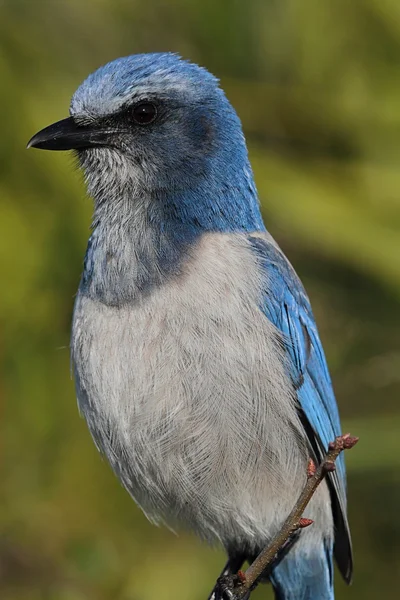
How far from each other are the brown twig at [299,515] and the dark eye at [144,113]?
2.01 m

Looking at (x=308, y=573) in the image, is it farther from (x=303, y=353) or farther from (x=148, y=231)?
(x=148, y=231)

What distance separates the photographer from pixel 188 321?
19.2 ft

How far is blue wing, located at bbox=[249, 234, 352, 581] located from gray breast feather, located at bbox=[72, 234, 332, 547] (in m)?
0.08

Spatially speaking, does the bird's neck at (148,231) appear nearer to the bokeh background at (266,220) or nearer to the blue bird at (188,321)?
the blue bird at (188,321)

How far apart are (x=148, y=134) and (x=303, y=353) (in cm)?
135

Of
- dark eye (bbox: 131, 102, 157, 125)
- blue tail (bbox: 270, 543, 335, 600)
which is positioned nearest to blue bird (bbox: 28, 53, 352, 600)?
dark eye (bbox: 131, 102, 157, 125)

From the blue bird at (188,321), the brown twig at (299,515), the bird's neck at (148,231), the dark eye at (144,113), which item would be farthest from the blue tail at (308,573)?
the dark eye at (144,113)

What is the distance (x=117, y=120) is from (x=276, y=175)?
146 cm

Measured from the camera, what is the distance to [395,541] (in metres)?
7.65

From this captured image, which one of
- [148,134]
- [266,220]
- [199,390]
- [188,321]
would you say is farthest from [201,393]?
[266,220]

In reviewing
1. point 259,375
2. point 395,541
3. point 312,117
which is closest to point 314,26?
point 312,117

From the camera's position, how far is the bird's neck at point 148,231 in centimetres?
604

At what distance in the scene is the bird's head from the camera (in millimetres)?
6152

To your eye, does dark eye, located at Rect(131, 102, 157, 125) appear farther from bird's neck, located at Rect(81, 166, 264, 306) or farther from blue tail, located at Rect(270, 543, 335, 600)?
blue tail, located at Rect(270, 543, 335, 600)
